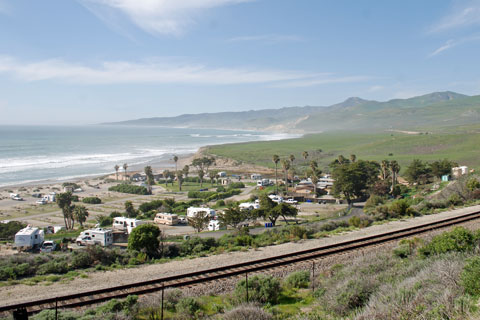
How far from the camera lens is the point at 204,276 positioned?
14.2m

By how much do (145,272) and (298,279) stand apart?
23.2 ft

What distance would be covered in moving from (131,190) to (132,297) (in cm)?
5792

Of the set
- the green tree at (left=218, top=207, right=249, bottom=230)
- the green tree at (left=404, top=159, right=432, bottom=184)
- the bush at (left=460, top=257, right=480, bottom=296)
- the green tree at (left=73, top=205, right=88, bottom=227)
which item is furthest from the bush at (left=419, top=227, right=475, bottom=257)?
the green tree at (left=404, top=159, right=432, bottom=184)

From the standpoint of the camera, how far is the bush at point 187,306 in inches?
412

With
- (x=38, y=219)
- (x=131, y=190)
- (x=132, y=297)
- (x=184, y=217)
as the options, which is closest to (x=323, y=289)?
(x=132, y=297)

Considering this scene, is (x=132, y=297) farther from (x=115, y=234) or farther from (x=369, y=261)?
(x=115, y=234)

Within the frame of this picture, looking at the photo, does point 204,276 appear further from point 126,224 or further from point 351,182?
point 351,182

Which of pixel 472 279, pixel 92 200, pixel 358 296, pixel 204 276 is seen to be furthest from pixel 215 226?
pixel 472 279

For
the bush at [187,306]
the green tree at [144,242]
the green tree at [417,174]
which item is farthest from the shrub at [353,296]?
the green tree at [417,174]

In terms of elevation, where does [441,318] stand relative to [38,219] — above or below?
above

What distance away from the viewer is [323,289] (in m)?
11.8

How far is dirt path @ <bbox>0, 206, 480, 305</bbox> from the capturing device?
13380 mm

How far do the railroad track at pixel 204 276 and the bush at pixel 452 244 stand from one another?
4589 mm

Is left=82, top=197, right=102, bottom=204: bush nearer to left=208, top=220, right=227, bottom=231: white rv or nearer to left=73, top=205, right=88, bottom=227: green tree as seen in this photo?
left=73, top=205, right=88, bottom=227: green tree
